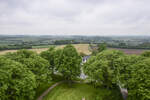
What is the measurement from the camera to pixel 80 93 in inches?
963

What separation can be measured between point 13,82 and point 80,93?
1485cm

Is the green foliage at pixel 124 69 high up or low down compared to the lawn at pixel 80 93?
up

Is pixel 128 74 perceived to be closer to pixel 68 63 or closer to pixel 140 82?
pixel 140 82

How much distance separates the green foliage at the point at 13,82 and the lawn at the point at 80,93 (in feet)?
23.7

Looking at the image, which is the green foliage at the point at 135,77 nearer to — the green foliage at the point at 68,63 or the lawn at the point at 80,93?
the lawn at the point at 80,93

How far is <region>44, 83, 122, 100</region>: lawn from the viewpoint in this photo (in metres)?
21.0

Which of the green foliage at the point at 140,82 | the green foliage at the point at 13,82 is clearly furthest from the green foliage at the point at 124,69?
the green foliage at the point at 13,82

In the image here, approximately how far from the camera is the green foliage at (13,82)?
49.5 feet

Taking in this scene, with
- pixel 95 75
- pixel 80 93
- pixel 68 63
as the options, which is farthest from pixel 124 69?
pixel 68 63

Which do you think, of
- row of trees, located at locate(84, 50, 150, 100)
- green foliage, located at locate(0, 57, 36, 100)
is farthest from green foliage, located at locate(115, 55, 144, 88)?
green foliage, located at locate(0, 57, 36, 100)

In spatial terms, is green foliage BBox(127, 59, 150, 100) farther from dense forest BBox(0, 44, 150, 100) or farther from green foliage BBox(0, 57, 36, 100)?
green foliage BBox(0, 57, 36, 100)

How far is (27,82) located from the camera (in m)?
17.3

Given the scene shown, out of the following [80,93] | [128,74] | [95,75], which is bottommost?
[80,93]

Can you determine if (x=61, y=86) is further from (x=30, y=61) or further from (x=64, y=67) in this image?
(x=30, y=61)
